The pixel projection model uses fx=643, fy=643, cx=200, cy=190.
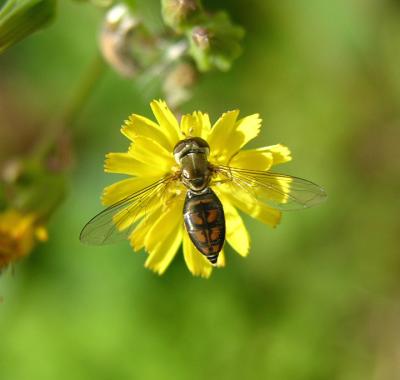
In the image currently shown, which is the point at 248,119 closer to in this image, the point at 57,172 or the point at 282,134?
the point at 57,172

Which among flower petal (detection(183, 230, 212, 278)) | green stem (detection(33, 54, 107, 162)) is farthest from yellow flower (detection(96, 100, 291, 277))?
green stem (detection(33, 54, 107, 162))

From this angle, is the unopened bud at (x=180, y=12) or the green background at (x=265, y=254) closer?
the unopened bud at (x=180, y=12)

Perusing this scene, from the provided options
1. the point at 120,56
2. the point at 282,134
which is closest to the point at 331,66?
the point at 282,134

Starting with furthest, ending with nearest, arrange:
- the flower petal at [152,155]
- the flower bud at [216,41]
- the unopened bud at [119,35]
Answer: the unopened bud at [119,35]
the flower bud at [216,41]
the flower petal at [152,155]

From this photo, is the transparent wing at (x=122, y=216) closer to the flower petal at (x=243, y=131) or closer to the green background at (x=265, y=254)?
the flower petal at (x=243, y=131)

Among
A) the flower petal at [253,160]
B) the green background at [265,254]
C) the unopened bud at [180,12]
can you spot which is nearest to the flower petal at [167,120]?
the flower petal at [253,160]

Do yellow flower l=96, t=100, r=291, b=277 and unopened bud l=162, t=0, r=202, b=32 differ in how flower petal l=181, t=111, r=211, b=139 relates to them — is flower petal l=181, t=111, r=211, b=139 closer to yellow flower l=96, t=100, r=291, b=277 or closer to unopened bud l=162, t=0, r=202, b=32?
yellow flower l=96, t=100, r=291, b=277

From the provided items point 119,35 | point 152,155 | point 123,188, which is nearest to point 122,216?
point 123,188
